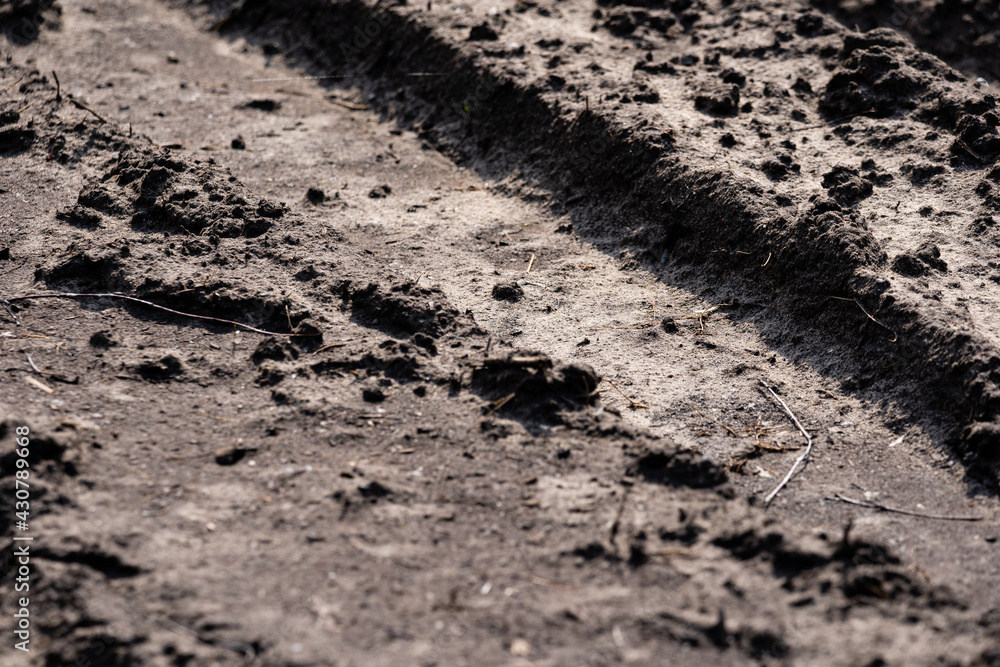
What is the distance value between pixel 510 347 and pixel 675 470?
1.17 meters

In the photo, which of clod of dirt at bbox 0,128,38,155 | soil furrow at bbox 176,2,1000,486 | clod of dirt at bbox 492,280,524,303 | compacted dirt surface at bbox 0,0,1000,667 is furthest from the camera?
clod of dirt at bbox 0,128,38,155

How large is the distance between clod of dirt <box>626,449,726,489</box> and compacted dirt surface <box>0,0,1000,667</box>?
0.06 feet

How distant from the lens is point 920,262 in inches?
164

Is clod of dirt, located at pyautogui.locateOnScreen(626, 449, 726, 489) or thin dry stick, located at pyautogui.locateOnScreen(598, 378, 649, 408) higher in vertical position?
clod of dirt, located at pyautogui.locateOnScreen(626, 449, 726, 489)

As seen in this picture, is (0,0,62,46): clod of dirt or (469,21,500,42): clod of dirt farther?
(0,0,62,46): clod of dirt

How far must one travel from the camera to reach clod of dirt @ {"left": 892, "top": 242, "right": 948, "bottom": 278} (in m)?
4.16

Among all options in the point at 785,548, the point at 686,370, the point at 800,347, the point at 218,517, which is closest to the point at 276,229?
the point at 218,517

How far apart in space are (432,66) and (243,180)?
188 centimetres

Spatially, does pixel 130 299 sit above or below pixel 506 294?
below

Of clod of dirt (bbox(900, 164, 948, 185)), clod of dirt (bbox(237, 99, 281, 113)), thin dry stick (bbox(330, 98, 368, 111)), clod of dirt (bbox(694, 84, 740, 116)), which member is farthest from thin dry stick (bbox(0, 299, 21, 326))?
clod of dirt (bbox(900, 164, 948, 185))

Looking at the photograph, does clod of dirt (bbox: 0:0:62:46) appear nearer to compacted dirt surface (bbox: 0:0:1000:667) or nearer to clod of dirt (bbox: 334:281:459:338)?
compacted dirt surface (bbox: 0:0:1000:667)

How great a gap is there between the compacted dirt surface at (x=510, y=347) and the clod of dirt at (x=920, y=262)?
2 cm

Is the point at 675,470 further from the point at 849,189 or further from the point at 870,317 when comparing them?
the point at 849,189

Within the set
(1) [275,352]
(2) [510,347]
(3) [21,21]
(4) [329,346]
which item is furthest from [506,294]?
(3) [21,21]
